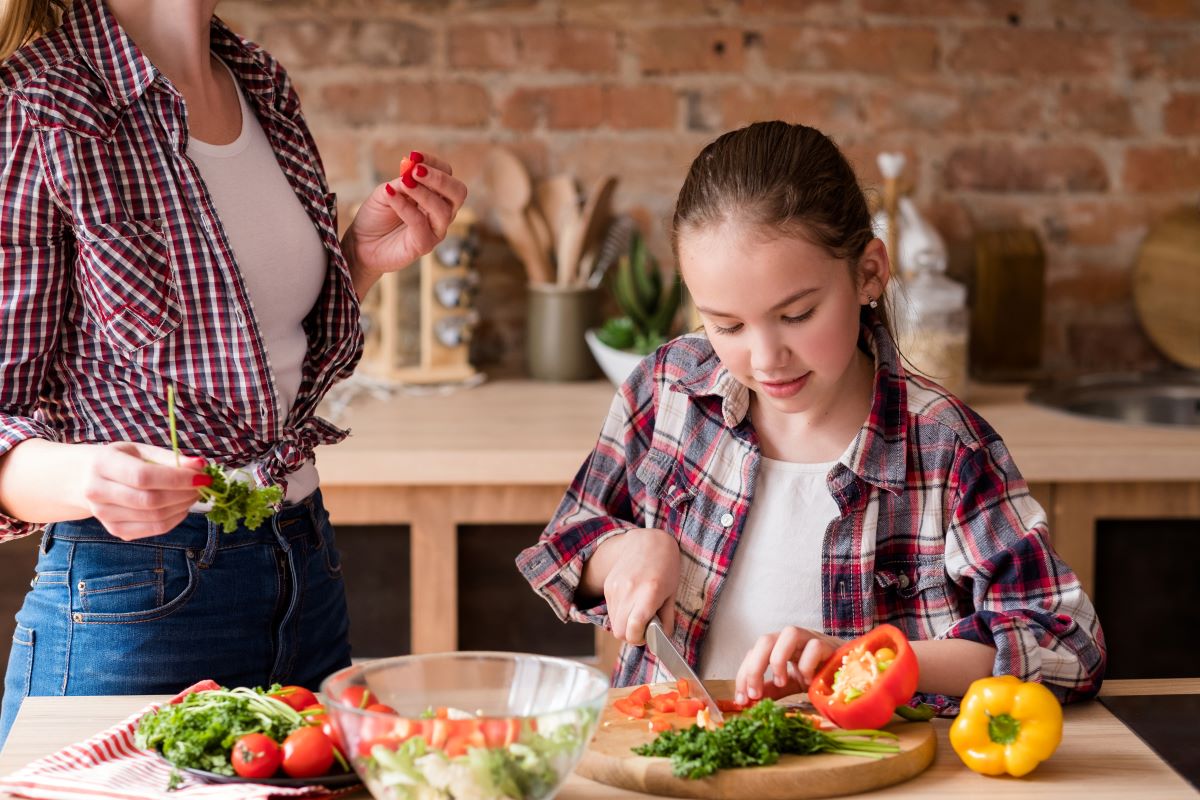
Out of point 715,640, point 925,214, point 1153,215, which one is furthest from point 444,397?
point 1153,215

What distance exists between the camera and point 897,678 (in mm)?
1145

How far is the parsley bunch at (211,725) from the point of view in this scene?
1.08 m

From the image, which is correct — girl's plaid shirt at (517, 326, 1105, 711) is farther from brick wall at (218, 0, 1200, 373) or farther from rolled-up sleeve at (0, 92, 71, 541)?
brick wall at (218, 0, 1200, 373)

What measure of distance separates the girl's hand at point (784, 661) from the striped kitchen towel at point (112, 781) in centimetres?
36

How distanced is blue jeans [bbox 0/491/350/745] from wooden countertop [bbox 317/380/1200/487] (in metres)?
0.74

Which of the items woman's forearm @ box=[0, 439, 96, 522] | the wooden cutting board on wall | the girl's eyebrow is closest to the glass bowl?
woman's forearm @ box=[0, 439, 96, 522]

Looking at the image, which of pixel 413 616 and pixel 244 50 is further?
pixel 413 616

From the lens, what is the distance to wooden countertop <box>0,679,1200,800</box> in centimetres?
109

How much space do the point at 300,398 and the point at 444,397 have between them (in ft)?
3.60

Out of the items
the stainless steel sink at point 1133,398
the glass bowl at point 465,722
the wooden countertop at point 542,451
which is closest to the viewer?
the glass bowl at point 465,722

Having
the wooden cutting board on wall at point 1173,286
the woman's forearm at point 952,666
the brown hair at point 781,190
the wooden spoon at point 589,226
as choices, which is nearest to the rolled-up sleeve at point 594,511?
the brown hair at point 781,190

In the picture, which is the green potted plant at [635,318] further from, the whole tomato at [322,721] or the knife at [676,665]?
the whole tomato at [322,721]

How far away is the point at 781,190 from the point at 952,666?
491mm

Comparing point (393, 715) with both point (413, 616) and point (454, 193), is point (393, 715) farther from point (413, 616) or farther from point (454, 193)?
point (413, 616)
